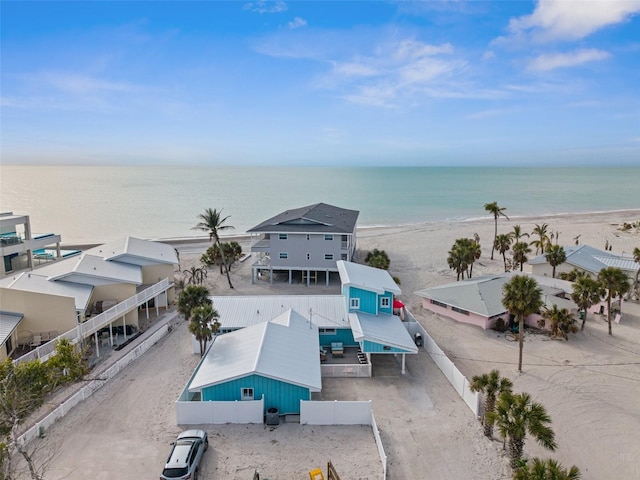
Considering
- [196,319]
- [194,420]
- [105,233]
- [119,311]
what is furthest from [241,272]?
[105,233]

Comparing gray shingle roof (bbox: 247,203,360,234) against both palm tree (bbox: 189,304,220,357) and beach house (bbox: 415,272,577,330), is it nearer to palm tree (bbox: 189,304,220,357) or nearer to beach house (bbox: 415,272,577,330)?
beach house (bbox: 415,272,577,330)

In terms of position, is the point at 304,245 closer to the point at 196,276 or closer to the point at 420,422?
the point at 196,276

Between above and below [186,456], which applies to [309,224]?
above

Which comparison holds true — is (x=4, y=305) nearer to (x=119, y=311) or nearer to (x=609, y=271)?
(x=119, y=311)

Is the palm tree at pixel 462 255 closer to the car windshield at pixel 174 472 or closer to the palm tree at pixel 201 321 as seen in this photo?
the palm tree at pixel 201 321

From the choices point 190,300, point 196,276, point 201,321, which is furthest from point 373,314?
point 196,276

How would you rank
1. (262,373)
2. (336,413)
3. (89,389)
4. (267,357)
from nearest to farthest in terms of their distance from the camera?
(336,413) < (262,373) < (267,357) < (89,389)

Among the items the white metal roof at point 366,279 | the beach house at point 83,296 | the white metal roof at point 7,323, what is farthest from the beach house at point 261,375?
the white metal roof at point 7,323
